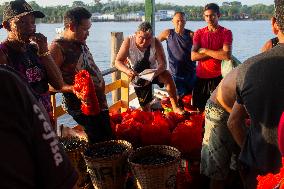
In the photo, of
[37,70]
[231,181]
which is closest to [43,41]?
[37,70]

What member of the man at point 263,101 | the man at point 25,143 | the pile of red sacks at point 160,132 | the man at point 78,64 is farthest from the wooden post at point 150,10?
the man at point 25,143

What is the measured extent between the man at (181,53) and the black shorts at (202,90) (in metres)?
0.50

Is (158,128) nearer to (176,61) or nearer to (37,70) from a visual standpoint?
(37,70)

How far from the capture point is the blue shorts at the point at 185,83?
7.20m

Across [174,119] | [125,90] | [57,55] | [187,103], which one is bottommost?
[187,103]

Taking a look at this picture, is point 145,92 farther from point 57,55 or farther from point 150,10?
point 57,55

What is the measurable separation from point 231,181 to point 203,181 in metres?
0.33

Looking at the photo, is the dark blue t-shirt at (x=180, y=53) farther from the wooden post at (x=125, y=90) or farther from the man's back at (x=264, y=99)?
the man's back at (x=264, y=99)

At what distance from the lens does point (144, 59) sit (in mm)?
6160

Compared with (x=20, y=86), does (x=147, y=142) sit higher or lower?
lower

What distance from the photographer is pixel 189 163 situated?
422cm

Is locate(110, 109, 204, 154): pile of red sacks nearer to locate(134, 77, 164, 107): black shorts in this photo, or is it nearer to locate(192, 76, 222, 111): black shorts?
locate(134, 77, 164, 107): black shorts

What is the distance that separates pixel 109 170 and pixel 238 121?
140 cm

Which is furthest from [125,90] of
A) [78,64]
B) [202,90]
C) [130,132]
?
[78,64]
